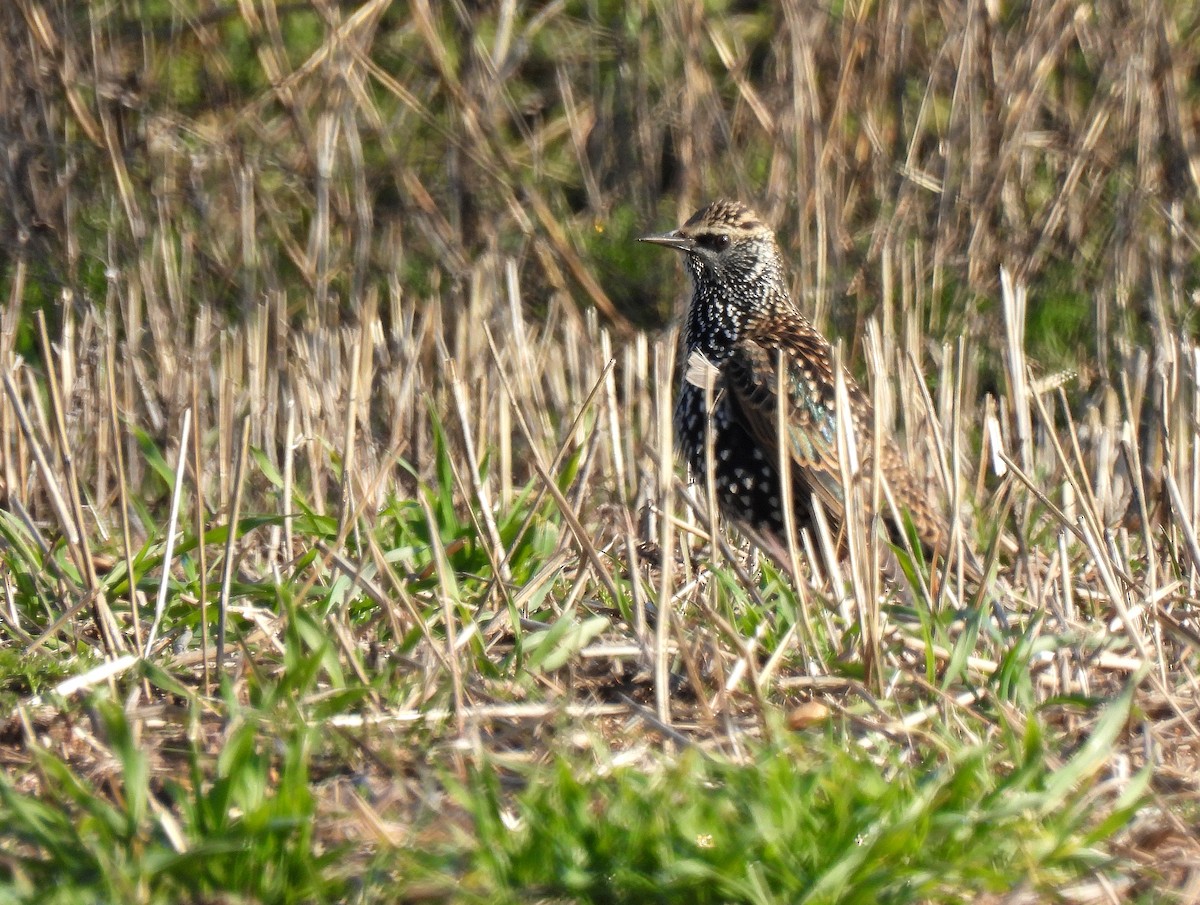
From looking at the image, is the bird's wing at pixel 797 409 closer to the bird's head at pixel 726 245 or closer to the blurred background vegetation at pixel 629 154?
the bird's head at pixel 726 245

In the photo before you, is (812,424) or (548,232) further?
(548,232)

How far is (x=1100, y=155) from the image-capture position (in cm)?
860

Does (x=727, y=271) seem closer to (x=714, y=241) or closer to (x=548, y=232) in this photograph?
(x=714, y=241)

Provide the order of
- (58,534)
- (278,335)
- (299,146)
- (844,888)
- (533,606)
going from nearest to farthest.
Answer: (844,888) < (533,606) < (58,534) < (278,335) < (299,146)

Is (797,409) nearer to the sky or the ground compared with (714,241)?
nearer to the ground

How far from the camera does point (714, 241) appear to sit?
6.62 meters

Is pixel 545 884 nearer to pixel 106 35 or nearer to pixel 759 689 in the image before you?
pixel 759 689

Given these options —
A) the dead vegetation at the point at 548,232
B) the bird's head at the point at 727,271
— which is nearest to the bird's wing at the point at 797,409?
the dead vegetation at the point at 548,232

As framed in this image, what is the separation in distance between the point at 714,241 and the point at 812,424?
116 cm

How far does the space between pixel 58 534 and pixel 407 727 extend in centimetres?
186

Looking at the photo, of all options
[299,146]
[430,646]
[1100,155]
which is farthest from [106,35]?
[430,646]

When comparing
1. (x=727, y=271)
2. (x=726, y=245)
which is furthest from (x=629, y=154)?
(x=727, y=271)

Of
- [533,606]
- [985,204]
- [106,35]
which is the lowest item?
[533,606]

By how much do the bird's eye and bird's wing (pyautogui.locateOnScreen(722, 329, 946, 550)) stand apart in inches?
29.4
